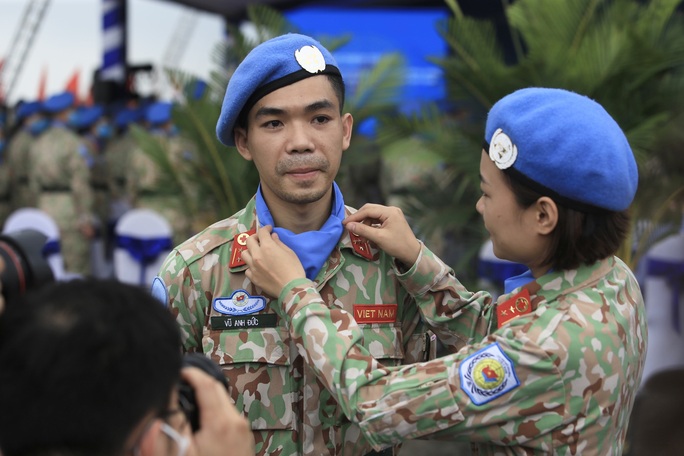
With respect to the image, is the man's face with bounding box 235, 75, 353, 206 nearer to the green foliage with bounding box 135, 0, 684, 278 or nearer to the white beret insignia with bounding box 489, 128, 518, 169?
the white beret insignia with bounding box 489, 128, 518, 169

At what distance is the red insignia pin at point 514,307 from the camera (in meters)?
1.81

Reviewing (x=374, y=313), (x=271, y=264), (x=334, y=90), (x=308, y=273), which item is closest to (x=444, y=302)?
(x=374, y=313)

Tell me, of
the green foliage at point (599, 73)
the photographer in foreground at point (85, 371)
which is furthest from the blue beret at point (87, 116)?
the photographer in foreground at point (85, 371)

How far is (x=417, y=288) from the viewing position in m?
2.03

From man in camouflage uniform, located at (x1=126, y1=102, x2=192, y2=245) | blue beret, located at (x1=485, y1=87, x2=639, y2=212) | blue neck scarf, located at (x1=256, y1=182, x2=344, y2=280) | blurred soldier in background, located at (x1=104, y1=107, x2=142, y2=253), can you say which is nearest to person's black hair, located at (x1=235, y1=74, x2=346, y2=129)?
blue neck scarf, located at (x1=256, y1=182, x2=344, y2=280)

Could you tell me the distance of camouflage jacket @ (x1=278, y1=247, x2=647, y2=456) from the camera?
1.64 m

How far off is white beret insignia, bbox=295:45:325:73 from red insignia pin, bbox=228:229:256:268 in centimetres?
43

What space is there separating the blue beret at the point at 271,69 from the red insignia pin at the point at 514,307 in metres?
0.72

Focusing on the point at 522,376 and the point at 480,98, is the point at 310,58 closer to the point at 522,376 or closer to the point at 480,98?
the point at 522,376

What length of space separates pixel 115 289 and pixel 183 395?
28cm

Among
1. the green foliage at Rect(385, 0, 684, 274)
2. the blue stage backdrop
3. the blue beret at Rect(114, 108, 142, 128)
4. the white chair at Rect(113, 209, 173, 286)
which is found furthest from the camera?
the blue beret at Rect(114, 108, 142, 128)

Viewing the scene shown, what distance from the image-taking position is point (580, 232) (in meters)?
1.74

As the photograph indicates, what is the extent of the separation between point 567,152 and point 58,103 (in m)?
8.84

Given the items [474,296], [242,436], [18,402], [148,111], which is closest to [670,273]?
[474,296]
